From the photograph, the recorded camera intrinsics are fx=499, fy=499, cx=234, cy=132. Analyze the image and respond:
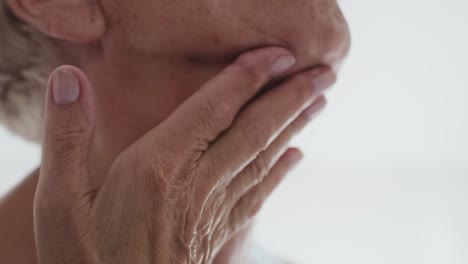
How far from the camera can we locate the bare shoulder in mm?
775

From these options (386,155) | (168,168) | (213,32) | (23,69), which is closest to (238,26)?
(213,32)

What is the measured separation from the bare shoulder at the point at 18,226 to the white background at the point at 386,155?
1639 mm

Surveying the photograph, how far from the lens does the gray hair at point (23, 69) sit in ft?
2.70

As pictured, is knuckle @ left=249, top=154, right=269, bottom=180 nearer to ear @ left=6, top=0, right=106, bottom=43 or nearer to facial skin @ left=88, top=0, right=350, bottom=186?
facial skin @ left=88, top=0, right=350, bottom=186

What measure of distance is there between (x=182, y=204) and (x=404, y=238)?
2.94 meters

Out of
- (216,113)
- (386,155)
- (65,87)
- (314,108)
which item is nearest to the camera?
(65,87)

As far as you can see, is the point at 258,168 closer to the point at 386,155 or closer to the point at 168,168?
the point at 168,168

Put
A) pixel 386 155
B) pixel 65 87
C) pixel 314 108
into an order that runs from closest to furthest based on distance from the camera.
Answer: pixel 65 87
pixel 314 108
pixel 386 155

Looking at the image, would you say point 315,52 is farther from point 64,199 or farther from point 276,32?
point 64,199

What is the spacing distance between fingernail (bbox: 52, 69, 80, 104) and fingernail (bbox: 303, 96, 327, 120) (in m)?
0.36

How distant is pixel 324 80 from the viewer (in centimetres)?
75

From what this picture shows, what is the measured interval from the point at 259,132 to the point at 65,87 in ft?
0.88

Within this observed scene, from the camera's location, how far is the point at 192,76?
794 millimetres

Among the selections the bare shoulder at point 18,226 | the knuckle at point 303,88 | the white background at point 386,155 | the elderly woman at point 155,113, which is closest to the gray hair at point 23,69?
the elderly woman at point 155,113
